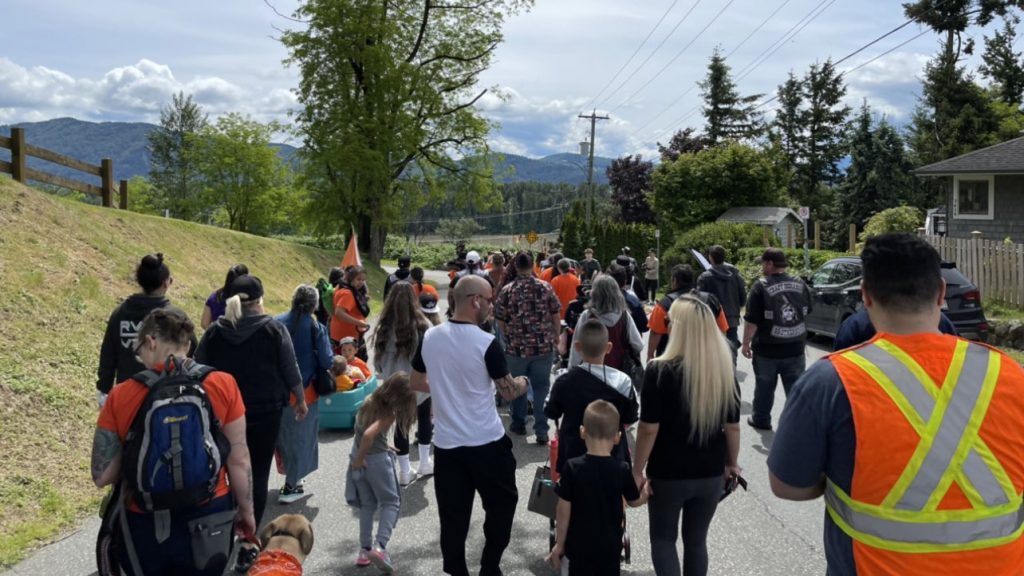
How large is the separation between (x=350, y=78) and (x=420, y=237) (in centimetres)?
11106

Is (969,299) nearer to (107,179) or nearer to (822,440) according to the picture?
(822,440)

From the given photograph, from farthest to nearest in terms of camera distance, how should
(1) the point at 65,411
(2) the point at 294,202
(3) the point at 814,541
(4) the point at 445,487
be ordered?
(2) the point at 294,202, (1) the point at 65,411, (3) the point at 814,541, (4) the point at 445,487

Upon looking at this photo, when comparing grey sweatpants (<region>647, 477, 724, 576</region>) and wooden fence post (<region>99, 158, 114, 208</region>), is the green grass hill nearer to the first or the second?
wooden fence post (<region>99, 158, 114, 208</region>)

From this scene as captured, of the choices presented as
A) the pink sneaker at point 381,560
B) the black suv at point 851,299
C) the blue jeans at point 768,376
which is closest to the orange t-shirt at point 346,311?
the pink sneaker at point 381,560

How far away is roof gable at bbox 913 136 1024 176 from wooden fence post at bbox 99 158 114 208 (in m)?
23.6

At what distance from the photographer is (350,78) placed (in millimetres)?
33438

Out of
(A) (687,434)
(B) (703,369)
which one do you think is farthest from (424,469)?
(B) (703,369)

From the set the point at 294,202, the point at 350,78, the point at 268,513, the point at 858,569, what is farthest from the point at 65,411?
the point at 294,202

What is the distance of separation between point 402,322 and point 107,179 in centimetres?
1432

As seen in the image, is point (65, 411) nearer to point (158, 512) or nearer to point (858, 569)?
point (158, 512)

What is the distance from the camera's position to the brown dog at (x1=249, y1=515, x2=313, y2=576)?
303cm

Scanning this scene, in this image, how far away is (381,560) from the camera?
4.73 m

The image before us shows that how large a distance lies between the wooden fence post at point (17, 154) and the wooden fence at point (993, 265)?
18.9 meters

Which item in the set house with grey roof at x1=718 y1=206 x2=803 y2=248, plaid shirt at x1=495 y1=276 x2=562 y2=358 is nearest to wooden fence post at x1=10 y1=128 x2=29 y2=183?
plaid shirt at x1=495 y1=276 x2=562 y2=358
